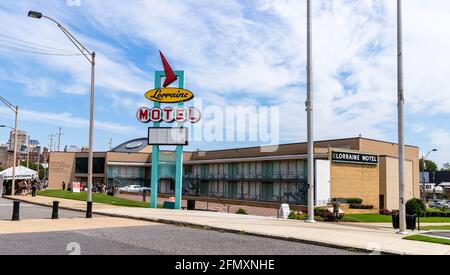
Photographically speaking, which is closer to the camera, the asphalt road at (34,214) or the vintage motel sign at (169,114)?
the asphalt road at (34,214)

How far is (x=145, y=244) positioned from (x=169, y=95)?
17.8 meters

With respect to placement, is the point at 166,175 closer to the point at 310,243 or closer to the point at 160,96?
the point at 160,96

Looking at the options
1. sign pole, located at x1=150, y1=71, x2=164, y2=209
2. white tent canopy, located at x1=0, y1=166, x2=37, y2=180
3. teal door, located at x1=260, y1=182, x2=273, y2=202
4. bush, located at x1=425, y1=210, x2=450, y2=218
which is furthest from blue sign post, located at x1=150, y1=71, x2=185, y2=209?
teal door, located at x1=260, y1=182, x2=273, y2=202

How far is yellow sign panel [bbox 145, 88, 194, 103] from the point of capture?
Result: 28984 mm

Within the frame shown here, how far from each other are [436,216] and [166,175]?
43997 mm

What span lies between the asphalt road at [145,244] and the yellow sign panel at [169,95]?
14622 millimetres

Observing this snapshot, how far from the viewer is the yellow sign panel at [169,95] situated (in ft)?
95.1

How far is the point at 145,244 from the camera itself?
12336 millimetres

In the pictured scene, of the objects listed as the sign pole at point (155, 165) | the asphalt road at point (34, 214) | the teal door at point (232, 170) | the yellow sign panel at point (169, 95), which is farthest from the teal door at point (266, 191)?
the asphalt road at point (34, 214)

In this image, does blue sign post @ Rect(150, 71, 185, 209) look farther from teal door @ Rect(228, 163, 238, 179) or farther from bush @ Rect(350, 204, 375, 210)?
teal door @ Rect(228, 163, 238, 179)

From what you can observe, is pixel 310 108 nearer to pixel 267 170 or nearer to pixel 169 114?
pixel 169 114

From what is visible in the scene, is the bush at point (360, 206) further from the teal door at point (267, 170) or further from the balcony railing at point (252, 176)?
the teal door at point (267, 170)
